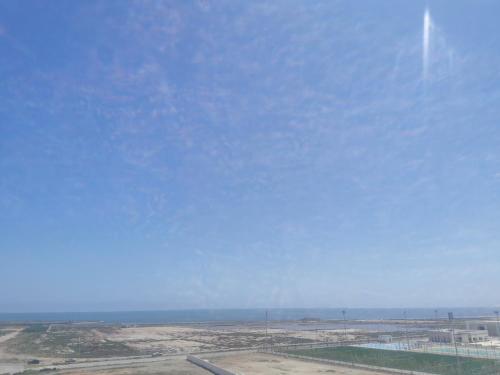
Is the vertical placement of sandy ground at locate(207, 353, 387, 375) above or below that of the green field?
below

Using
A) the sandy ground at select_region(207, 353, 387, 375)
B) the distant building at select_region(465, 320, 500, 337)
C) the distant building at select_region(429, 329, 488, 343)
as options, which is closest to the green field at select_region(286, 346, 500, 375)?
the sandy ground at select_region(207, 353, 387, 375)

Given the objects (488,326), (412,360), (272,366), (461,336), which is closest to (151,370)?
(272,366)

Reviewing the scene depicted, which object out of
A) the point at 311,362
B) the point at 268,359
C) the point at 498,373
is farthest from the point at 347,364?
the point at 498,373

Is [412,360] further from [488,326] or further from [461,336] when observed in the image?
[488,326]

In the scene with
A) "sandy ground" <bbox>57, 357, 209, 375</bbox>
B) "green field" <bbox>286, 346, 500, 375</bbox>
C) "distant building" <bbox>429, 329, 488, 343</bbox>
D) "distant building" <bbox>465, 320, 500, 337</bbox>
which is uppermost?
"distant building" <bbox>465, 320, 500, 337</bbox>

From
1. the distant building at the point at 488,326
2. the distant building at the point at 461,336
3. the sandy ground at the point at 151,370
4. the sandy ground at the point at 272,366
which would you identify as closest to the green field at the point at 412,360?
the sandy ground at the point at 272,366

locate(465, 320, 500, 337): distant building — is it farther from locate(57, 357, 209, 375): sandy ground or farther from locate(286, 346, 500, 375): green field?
locate(57, 357, 209, 375): sandy ground
